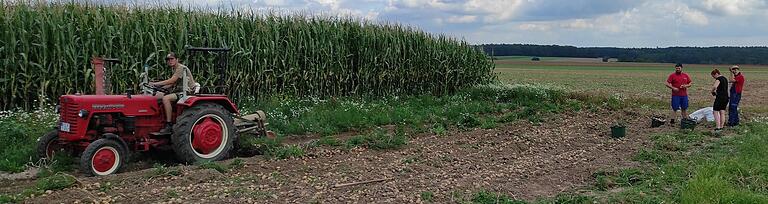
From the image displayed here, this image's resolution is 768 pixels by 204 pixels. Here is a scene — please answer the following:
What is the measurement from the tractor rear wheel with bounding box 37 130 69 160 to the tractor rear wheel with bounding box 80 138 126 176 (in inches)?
32.4

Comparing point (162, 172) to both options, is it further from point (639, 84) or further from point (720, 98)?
point (639, 84)

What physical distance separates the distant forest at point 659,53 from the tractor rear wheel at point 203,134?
2688 inches

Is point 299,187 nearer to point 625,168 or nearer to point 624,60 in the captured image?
point 625,168

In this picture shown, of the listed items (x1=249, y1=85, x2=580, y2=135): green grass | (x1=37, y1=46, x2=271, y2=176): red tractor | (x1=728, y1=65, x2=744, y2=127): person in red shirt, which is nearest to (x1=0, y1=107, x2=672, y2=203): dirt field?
(x1=37, y1=46, x2=271, y2=176): red tractor

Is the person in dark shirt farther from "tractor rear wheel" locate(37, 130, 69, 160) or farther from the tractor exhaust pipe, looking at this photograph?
"tractor rear wheel" locate(37, 130, 69, 160)

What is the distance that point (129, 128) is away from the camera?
7891 mm

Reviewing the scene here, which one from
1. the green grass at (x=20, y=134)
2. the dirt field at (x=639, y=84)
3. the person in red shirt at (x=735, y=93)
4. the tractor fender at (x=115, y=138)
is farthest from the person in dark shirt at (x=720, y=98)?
the green grass at (x=20, y=134)

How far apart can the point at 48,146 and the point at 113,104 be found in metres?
1.09

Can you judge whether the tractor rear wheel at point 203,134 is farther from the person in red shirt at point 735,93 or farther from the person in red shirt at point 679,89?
the person in red shirt at point 735,93

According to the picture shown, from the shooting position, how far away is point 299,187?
22.4 feet

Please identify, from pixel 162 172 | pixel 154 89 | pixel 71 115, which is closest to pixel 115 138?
pixel 71 115

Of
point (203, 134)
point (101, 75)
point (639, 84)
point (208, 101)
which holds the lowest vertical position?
point (639, 84)

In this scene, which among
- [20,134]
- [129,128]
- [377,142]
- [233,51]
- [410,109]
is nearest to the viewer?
[129,128]

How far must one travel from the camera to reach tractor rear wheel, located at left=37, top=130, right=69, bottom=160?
785 cm
